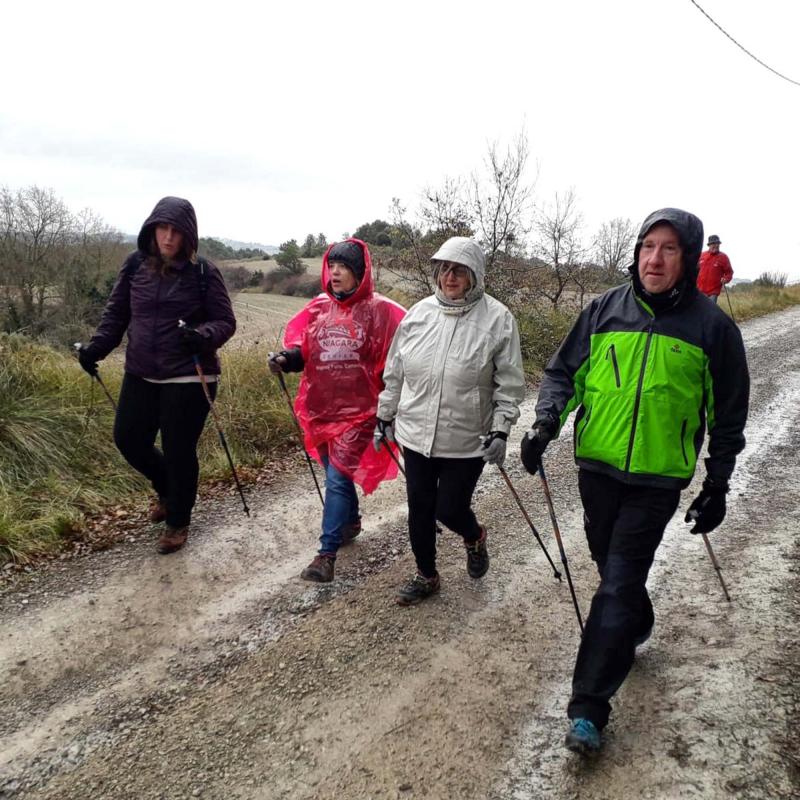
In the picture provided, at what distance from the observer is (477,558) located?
372 cm

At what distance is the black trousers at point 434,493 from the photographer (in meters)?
3.29

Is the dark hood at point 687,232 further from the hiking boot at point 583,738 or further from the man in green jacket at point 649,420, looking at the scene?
the hiking boot at point 583,738

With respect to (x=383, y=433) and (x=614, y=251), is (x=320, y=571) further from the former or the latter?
(x=614, y=251)

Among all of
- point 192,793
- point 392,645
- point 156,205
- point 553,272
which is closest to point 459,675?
point 392,645

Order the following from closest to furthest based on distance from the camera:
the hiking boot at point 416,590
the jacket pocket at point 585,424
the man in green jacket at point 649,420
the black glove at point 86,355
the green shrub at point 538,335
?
the man in green jacket at point 649,420 < the jacket pocket at point 585,424 < the hiking boot at point 416,590 < the black glove at point 86,355 < the green shrub at point 538,335

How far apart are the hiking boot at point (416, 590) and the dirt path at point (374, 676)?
94 millimetres

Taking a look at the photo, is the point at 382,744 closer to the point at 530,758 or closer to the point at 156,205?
the point at 530,758

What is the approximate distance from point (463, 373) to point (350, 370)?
93cm

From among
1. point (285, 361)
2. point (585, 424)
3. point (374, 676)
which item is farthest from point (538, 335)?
point (374, 676)

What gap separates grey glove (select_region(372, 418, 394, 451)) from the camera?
11.6 ft

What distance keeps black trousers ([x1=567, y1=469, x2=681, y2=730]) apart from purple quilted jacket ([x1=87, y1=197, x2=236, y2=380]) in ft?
8.73

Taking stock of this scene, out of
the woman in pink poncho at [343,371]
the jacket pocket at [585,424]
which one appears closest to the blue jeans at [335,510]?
the woman in pink poncho at [343,371]

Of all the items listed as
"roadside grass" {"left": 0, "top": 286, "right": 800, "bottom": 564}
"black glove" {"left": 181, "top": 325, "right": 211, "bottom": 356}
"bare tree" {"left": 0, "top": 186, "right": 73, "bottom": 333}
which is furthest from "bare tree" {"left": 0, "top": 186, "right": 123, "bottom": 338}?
"black glove" {"left": 181, "top": 325, "right": 211, "bottom": 356}

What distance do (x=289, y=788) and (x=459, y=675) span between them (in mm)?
946
